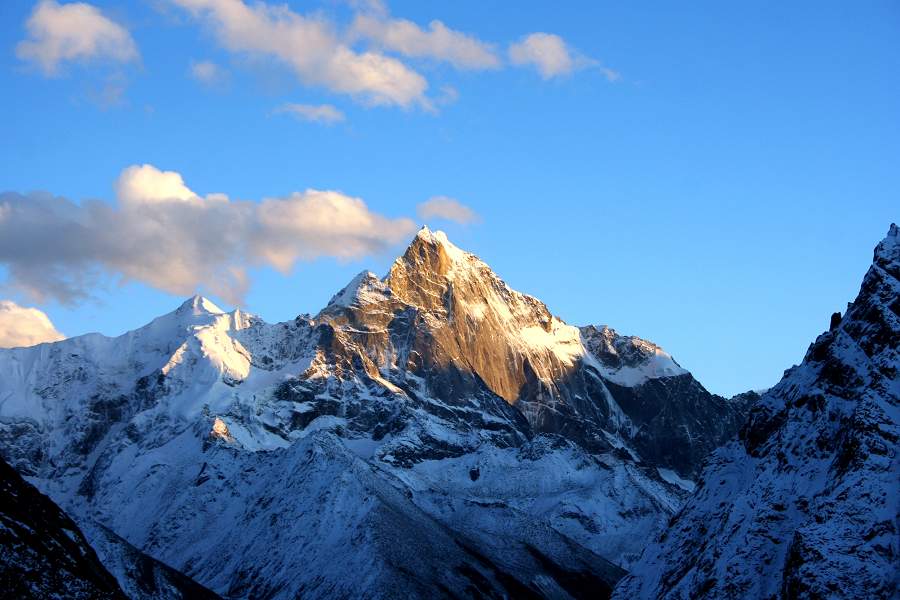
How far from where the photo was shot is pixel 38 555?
148 meters

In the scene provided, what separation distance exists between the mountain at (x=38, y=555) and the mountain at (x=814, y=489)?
6780 centimetres

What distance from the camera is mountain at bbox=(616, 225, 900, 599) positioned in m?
142

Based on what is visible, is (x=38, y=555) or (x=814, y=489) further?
(x=814, y=489)

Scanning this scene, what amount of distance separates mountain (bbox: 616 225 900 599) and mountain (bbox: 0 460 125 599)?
67.8 metres

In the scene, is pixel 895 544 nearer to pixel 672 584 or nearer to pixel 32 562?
pixel 672 584

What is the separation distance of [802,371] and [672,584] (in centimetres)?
3217

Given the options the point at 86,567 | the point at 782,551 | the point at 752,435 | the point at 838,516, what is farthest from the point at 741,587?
the point at 86,567

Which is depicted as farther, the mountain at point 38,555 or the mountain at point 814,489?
the mountain at point 38,555

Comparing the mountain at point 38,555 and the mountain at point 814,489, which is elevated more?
the mountain at point 814,489

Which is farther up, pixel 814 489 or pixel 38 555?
pixel 814 489

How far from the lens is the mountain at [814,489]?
467ft

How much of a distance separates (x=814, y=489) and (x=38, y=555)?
83535mm

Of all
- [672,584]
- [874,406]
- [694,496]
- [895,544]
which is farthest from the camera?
[694,496]

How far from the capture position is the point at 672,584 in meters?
179
